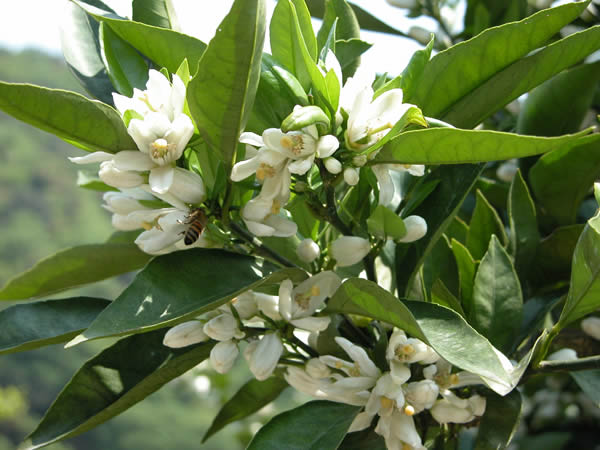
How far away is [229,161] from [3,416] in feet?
14.1

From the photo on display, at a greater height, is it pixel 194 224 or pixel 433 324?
pixel 194 224

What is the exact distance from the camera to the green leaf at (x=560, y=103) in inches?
42.5

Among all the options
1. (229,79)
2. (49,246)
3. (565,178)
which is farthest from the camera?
(49,246)

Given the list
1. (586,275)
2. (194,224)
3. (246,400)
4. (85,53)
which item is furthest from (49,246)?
(586,275)

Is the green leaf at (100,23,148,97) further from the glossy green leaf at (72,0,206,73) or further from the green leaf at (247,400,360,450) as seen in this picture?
the green leaf at (247,400,360,450)

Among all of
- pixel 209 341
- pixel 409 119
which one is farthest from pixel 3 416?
pixel 409 119

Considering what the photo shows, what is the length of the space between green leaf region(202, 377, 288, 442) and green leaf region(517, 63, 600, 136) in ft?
1.93

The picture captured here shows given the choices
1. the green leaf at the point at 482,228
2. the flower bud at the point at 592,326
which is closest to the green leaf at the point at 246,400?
the green leaf at the point at 482,228

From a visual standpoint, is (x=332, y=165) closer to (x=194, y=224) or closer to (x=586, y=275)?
(x=194, y=224)

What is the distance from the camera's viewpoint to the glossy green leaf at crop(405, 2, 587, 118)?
2.24ft

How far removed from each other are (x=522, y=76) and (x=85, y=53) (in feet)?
1.74

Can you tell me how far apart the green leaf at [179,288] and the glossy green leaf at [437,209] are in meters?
0.16

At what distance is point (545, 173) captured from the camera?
1056mm

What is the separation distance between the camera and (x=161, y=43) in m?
0.73
